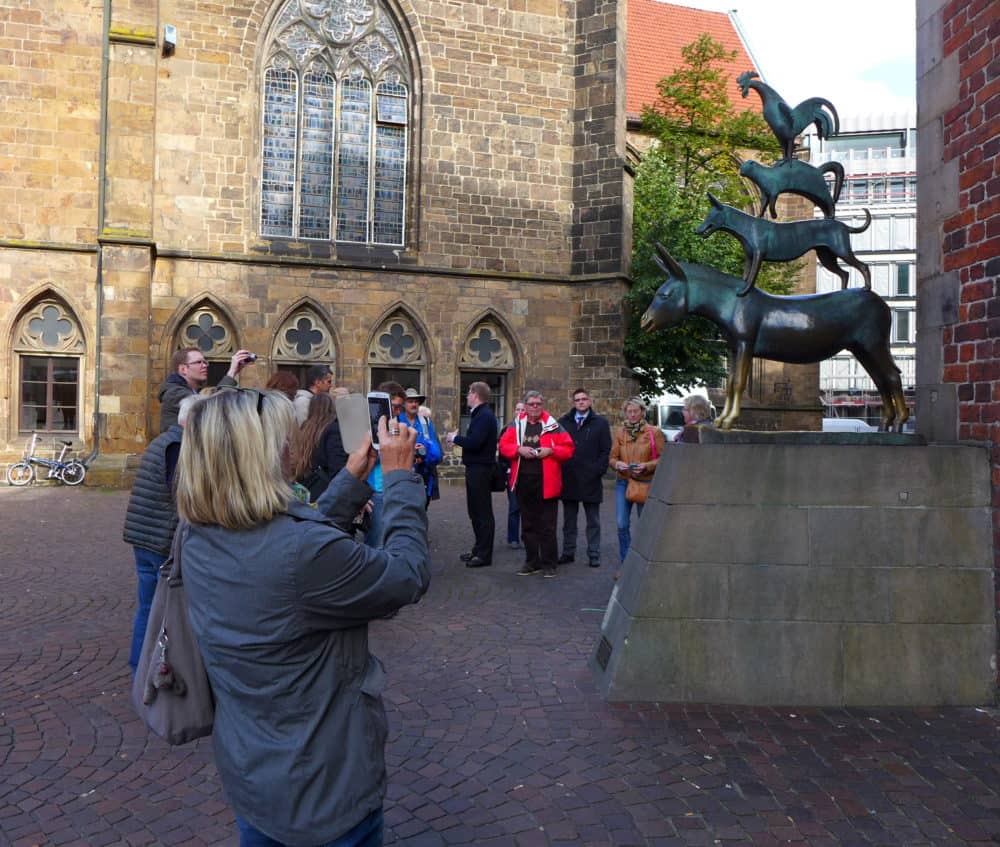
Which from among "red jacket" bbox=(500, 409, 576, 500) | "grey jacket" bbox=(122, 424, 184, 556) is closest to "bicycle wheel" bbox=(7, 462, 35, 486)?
"red jacket" bbox=(500, 409, 576, 500)

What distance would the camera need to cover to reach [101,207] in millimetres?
16641

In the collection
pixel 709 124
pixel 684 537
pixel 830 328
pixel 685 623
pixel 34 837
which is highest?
pixel 709 124

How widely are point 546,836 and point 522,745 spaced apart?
0.92 meters

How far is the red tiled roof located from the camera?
30438 millimetres

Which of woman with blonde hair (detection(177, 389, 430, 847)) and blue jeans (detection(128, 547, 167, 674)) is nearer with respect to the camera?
woman with blonde hair (detection(177, 389, 430, 847))

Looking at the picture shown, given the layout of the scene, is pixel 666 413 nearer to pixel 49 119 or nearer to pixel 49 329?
pixel 49 329

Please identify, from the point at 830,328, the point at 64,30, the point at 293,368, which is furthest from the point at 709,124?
the point at 830,328

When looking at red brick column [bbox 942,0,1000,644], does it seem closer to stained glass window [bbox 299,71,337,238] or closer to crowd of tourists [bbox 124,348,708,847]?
crowd of tourists [bbox 124,348,708,847]

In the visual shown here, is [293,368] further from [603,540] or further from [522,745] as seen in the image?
[522,745]

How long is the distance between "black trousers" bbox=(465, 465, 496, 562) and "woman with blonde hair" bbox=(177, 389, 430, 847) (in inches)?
280

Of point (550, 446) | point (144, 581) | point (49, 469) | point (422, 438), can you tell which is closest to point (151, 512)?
point (144, 581)

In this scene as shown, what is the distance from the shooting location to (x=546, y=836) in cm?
337

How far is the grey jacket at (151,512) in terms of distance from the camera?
4816mm

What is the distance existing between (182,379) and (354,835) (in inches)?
162
